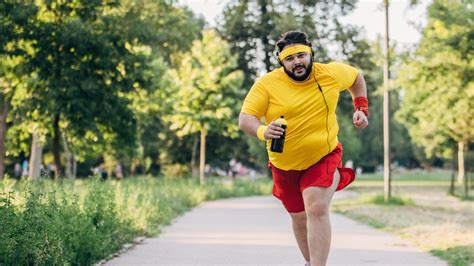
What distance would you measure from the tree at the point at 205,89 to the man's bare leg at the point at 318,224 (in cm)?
2905

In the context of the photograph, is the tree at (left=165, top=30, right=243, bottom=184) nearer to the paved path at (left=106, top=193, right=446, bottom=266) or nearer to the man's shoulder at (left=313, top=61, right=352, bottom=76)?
the paved path at (left=106, top=193, right=446, bottom=266)

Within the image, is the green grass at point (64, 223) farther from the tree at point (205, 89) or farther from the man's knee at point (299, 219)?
the tree at point (205, 89)

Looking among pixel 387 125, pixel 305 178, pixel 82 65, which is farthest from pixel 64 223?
pixel 387 125

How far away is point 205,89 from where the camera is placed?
36031 millimetres

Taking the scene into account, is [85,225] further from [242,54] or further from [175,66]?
[175,66]

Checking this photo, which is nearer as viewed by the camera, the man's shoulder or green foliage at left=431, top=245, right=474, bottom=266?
the man's shoulder

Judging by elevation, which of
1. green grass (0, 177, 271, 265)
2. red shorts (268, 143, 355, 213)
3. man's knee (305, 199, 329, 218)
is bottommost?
green grass (0, 177, 271, 265)

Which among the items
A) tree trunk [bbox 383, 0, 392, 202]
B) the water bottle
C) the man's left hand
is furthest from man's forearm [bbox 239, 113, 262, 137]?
tree trunk [bbox 383, 0, 392, 202]

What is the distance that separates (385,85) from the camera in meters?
24.9

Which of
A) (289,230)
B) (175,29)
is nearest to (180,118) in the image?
(175,29)

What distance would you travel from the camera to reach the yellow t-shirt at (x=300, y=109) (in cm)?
624

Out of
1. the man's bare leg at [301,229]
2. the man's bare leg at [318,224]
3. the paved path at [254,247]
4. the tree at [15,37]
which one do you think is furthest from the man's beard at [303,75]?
the tree at [15,37]

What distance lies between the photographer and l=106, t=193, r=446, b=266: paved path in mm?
9672

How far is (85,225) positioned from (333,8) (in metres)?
33.0
